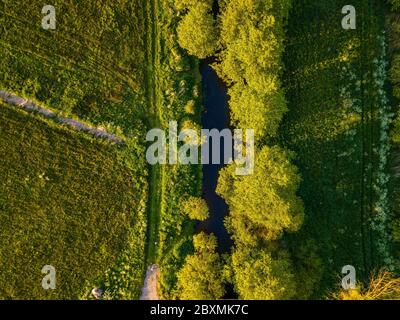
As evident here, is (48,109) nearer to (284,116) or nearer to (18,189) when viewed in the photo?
(18,189)

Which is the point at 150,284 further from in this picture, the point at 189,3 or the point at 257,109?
the point at 189,3

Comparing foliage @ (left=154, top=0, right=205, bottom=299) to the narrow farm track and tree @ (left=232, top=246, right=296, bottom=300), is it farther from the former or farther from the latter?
tree @ (left=232, top=246, right=296, bottom=300)

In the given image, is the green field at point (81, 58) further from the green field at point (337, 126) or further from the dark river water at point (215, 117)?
the green field at point (337, 126)

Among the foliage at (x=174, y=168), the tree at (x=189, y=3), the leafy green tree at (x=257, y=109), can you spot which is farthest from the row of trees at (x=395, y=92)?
the foliage at (x=174, y=168)

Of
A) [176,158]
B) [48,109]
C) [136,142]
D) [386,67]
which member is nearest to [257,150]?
[176,158]

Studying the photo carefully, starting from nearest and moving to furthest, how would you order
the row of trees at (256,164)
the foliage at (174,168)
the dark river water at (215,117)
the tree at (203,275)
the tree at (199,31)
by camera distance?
the row of trees at (256,164)
the tree at (199,31)
the tree at (203,275)
the foliage at (174,168)
the dark river water at (215,117)

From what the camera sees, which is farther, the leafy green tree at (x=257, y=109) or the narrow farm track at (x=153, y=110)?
the narrow farm track at (x=153, y=110)
